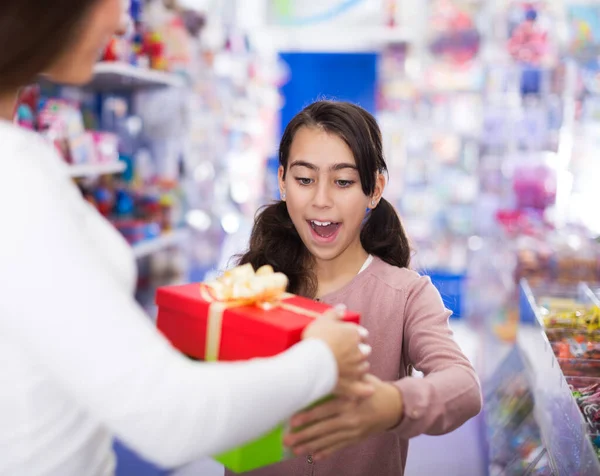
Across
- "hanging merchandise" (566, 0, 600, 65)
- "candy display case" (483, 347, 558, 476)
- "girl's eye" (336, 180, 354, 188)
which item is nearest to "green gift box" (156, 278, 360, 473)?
"girl's eye" (336, 180, 354, 188)

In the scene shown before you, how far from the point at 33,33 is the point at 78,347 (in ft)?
1.23

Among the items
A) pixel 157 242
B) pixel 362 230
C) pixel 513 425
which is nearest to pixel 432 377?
pixel 362 230

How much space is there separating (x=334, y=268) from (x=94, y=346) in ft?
3.15

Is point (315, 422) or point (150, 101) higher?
point (150, 101)

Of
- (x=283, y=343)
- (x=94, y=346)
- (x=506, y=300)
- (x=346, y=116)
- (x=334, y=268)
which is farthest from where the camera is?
(x=506, y=300)

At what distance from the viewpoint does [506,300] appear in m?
4.51

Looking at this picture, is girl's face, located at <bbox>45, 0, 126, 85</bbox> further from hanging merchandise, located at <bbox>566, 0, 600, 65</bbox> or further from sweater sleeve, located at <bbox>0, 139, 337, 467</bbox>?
hanging merchandise, located at <bbox>566, 0, 600, 65</bbox>

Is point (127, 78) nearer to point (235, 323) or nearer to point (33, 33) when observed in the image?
point (235, 323)

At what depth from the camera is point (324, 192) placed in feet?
4.92

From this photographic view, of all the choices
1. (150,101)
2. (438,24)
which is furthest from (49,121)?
(438,24)

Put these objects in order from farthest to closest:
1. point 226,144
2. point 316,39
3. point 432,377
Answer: point 316,39
point 226,144
point 432,377

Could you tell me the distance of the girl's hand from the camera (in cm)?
106

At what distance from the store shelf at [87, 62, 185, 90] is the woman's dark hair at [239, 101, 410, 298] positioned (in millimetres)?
2074

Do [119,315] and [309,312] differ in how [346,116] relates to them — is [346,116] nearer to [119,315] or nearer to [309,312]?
[309,312]
